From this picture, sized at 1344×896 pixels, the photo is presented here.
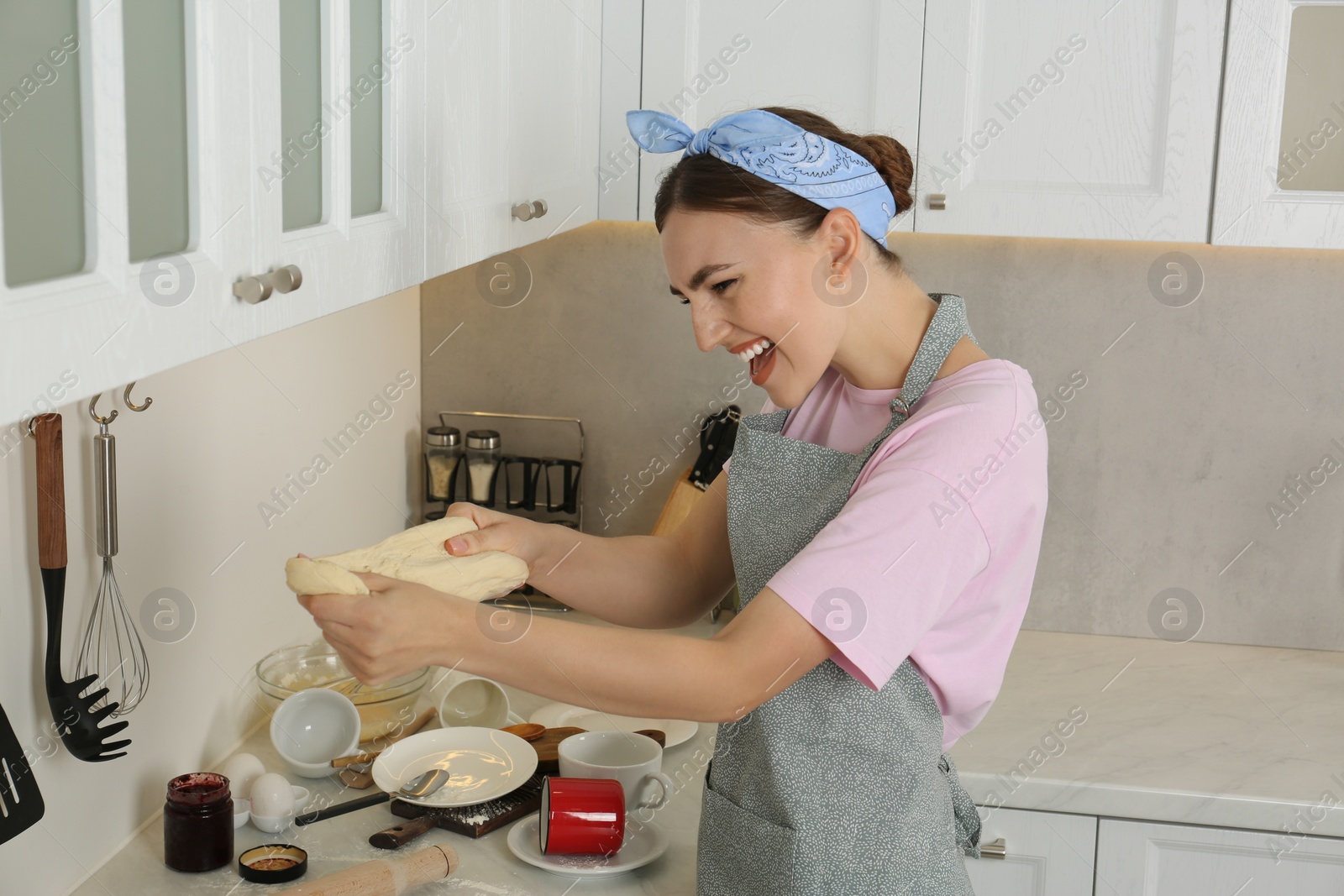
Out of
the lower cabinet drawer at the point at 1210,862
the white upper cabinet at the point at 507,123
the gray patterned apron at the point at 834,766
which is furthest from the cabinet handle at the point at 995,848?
the white upper cabinet at the point at 507,123

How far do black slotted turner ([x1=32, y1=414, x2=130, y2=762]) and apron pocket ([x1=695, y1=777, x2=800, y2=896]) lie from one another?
1.94 ft

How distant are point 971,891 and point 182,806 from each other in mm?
814

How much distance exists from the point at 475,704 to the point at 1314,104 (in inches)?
55.7

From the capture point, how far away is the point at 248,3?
0.76 m

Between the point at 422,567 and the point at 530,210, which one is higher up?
the point at 530,210

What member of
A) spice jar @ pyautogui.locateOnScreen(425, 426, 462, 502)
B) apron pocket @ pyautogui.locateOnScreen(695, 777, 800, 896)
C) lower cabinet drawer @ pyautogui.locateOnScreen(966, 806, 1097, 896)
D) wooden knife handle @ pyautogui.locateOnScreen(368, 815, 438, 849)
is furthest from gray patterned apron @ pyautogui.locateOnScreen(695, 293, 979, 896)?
spice jar @ pyautogui.locateOnScreen(425, 426, 462, 502)

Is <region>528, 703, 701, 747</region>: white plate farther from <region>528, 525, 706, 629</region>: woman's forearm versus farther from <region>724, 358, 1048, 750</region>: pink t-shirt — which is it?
<region>724, 358, 1048, 750</region>: pink t-shirt

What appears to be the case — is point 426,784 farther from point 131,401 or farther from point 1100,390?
point 1100,390

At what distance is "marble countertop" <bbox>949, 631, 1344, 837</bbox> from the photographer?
1.55m

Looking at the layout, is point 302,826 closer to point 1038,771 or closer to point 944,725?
point 944,725

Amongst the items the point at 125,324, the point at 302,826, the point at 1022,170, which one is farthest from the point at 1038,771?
the point at 125,324

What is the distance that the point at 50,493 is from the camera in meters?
1.09

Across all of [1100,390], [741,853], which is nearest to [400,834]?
[741,853]

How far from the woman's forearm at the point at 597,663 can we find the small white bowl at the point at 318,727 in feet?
2.05
